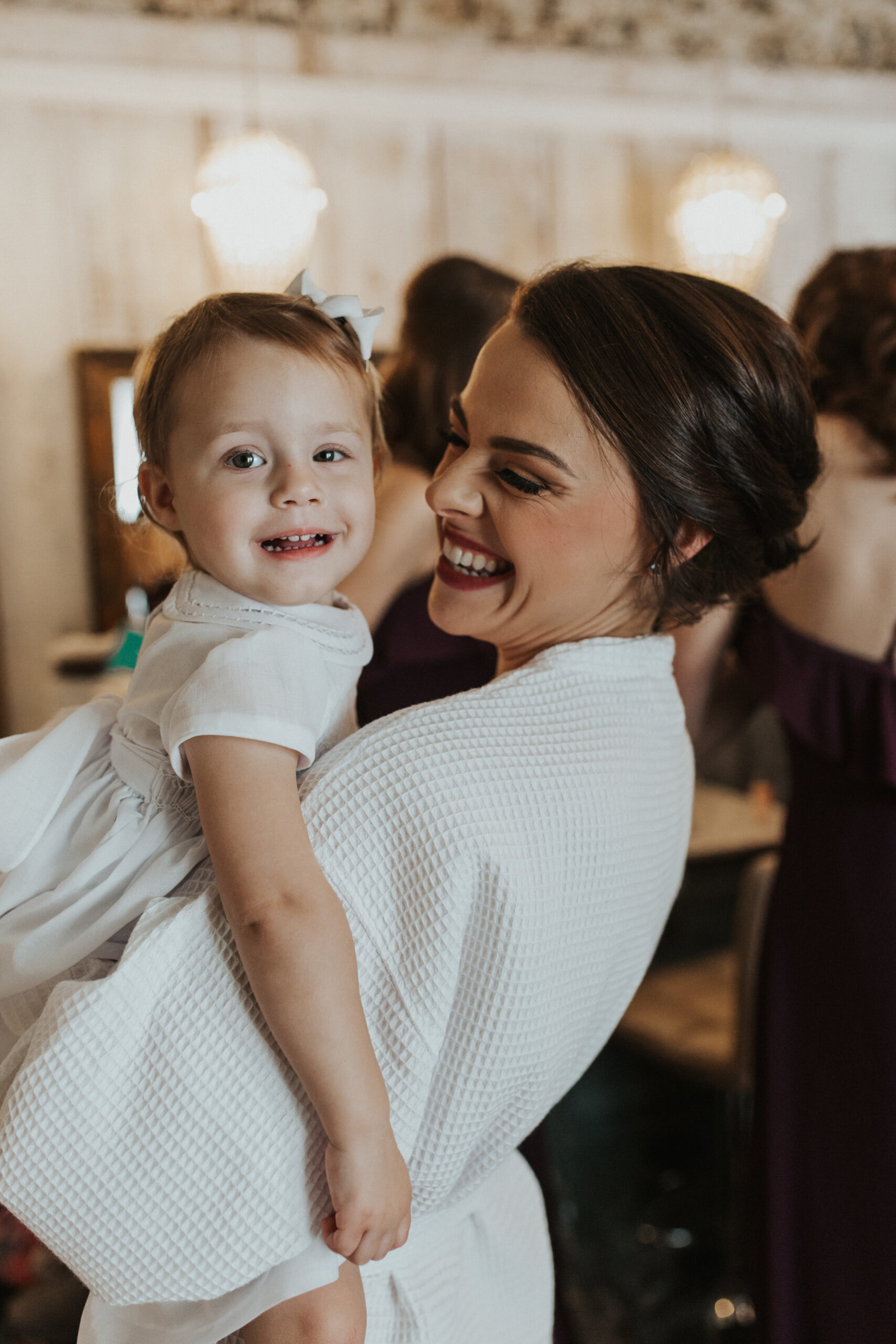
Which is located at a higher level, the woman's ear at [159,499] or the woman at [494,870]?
the woman's ear at [159,499]

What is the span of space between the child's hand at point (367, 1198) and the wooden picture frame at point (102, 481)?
3214 mm

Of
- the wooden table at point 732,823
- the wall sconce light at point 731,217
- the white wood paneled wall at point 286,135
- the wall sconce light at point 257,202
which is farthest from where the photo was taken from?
the wall sconce light at point 731,217

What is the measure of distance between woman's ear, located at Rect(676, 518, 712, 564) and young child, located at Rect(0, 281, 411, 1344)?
0.28 metres

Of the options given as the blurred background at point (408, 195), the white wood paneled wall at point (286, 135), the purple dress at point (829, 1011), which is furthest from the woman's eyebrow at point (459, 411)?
the white wood paneled wall at point (286, 135)

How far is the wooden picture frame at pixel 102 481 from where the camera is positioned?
384 centimetres

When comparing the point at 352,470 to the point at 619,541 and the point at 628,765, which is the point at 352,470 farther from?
the point at 628,765

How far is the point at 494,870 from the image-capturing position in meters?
0.76

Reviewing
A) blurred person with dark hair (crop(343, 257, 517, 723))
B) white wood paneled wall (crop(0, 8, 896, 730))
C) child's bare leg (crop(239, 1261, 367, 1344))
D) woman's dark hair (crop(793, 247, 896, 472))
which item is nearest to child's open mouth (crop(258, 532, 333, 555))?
child's bare leg (crop(239, 1261, 367, 1344))

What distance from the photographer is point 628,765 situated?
0.88 m

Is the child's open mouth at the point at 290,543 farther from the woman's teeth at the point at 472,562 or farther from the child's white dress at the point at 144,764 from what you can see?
the woman's teeth at the point at 472,562

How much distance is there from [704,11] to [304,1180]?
477 centimetres

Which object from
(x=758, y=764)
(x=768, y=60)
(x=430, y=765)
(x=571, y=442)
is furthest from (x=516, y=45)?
(x=430, y=765)

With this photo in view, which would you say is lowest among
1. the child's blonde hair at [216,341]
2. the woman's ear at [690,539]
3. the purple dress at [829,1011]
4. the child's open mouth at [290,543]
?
the purple dress at [829,1011]

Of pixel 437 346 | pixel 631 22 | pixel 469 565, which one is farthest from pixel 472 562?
pixel 631 22
